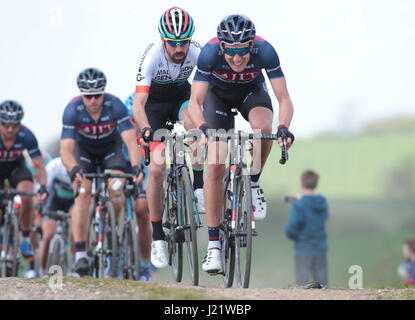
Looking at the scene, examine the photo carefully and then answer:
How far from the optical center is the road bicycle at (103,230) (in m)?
10.4

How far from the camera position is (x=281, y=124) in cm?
795

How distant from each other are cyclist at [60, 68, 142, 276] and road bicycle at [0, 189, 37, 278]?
1.79m

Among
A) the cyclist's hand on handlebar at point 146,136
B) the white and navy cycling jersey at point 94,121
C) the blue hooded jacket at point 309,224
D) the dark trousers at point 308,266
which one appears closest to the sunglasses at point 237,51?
the cyclist's hand on handlebar at point 146,136

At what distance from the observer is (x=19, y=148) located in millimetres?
12922

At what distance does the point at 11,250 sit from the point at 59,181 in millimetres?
1860

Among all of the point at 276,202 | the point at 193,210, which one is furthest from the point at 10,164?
the point at 276,202

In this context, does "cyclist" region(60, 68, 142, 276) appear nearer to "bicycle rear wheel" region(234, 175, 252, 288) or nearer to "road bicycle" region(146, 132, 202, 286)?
"road bicycle" region(146, 132, 202, 286)

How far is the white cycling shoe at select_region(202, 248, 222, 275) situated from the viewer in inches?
318

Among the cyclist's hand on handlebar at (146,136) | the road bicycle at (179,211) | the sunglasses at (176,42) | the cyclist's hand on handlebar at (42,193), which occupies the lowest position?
the road bicycle at (179,211)

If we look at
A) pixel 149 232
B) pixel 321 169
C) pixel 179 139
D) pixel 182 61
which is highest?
pixel 321 169

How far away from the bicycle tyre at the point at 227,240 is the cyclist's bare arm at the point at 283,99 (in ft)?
2.71

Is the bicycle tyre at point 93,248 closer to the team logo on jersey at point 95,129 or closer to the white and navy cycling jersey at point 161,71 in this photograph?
Result: the team logo on jersey at point 95,129

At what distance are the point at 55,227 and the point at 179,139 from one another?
6.32m
